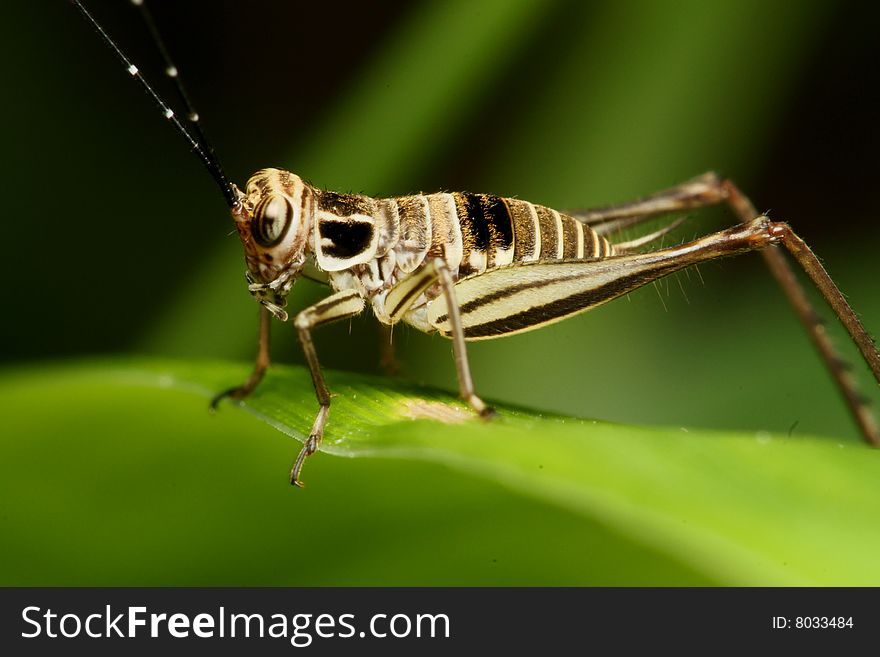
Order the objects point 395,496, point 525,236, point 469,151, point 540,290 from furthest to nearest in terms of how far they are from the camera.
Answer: point 469,151
point 525,236
point 540,290
point 395,496

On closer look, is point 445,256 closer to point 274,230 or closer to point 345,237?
point 345,237

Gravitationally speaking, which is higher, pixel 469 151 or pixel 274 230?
pixel 469 151

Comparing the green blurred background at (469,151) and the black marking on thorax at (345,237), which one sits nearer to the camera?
the black marking on thorax at (345,237)

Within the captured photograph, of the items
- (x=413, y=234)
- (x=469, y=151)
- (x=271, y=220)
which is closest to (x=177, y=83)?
(x=271, y=220)

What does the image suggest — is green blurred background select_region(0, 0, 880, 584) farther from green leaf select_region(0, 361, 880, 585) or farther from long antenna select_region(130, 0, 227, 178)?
green leaf select_region(0, 361, 880, 585)

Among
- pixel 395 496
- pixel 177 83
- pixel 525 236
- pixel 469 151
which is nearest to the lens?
pixel 395 496

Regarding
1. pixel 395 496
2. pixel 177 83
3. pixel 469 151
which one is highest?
pixel 469 151

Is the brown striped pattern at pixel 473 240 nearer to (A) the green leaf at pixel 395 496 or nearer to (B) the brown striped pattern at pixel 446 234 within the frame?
(B) the brown striped pattern at pixel 446 234

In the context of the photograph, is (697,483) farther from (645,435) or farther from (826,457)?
(826,457)

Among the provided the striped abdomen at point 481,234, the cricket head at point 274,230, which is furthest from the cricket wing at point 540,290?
the cricket head at point 274,230
